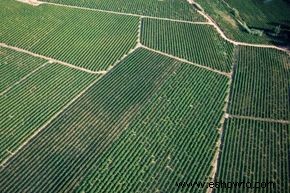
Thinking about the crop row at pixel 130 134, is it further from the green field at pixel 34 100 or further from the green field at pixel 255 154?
the green field at pixel 255 154

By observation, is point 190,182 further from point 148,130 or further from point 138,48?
point 138,48

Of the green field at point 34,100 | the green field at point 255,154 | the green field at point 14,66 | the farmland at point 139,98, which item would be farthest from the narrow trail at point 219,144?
the green field at point 14,66

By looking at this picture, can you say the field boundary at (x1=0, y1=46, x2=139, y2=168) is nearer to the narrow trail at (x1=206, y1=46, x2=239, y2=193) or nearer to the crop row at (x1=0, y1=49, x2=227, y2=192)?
the crop row at (x1=0, y1=49, x2=227, y2=192)

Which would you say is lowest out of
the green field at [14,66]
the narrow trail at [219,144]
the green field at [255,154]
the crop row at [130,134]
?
the green field at [255,154]

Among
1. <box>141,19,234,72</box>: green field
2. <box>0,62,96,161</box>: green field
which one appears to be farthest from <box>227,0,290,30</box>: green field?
<box>0,62,96,161</box>: green field

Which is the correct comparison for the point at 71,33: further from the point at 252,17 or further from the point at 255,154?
the point at 255,154

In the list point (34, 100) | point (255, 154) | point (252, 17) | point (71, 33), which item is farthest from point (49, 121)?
point (252, 17)
